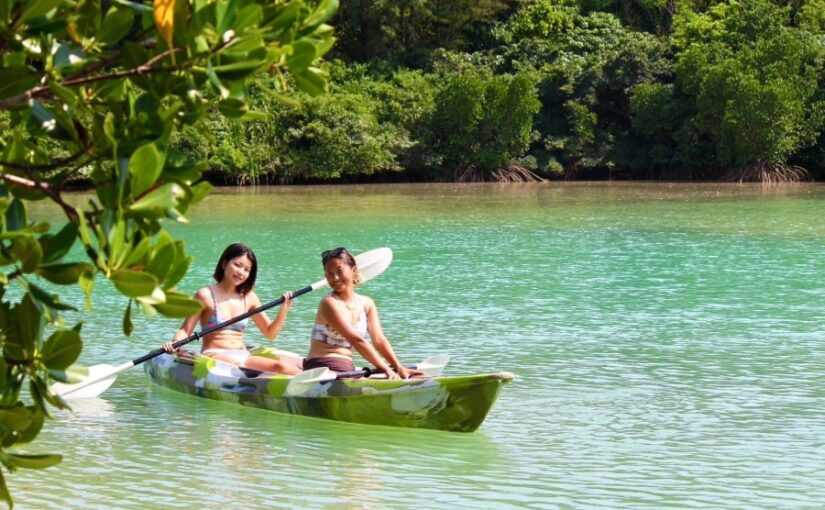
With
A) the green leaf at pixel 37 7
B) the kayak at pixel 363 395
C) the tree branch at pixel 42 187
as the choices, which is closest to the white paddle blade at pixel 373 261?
the kayak at pixel 363 395

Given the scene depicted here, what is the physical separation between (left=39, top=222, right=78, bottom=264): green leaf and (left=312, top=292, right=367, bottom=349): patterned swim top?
14.8 feet

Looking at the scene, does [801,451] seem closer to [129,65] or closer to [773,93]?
[129,65]

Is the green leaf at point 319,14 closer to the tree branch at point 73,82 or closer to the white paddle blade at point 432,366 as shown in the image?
the tree branch at point 73,82

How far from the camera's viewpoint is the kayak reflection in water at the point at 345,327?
6891 mm

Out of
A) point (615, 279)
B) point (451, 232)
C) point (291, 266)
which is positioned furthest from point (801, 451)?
point (451, 232)

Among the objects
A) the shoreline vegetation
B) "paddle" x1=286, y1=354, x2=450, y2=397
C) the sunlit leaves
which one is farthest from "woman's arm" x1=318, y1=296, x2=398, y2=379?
the shoreline vegetation

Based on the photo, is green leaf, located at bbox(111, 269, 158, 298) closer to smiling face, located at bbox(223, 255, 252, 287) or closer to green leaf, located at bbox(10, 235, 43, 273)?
green leaf, located at bbox(10, 235, 43, 273)

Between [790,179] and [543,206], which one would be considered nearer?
[543,206]

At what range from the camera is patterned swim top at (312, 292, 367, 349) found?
23.4 feet

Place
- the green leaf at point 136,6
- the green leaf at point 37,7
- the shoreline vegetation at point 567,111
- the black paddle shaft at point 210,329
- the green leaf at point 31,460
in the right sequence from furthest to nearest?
the shoreline vegetation at point 567,111
the black paddle shaft at point 210,329
the green leaf at point 31,460
the green leaf at point 136,6
the green leaf at point 37,7

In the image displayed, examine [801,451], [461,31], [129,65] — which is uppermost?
[461,31]

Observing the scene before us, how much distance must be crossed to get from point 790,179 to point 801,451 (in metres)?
32.9

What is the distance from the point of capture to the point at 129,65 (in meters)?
2.60

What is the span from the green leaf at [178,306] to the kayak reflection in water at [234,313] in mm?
5091
